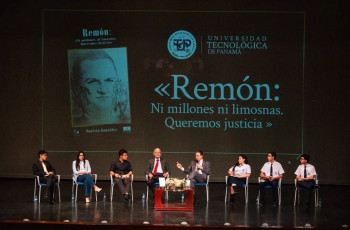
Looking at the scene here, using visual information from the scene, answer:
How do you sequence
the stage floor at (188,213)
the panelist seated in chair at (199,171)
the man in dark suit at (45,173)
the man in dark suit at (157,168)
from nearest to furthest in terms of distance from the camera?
the stage floor at (188,213) < the man in dark suit at (45,173) < the panelist seated in chair at (199,171) < the man in dark suit at (157,168)

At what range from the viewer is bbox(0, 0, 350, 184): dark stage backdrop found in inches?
410

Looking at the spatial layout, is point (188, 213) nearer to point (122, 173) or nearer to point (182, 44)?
point (122, 173)

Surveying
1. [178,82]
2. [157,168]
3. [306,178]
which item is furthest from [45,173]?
[306,178]

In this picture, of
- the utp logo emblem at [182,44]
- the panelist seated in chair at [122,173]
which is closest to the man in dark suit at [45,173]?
the panelist seated in chair at [122,173]

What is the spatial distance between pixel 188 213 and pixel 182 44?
12.7ft

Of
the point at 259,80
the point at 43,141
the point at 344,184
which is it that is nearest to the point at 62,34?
the point at 43,141

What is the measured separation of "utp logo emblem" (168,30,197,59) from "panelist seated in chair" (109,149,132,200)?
8.50ft

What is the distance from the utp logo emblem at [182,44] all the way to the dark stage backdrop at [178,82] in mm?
18

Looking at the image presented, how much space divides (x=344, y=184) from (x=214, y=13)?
3.89 meters

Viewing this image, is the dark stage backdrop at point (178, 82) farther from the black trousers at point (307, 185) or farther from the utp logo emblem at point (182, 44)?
the black trousers at point (307, 185)

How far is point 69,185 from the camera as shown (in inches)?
404

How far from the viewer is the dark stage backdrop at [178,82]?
1042 cm

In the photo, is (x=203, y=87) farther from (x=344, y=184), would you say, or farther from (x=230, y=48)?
(x=344, y=184)

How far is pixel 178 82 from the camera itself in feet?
34.4
